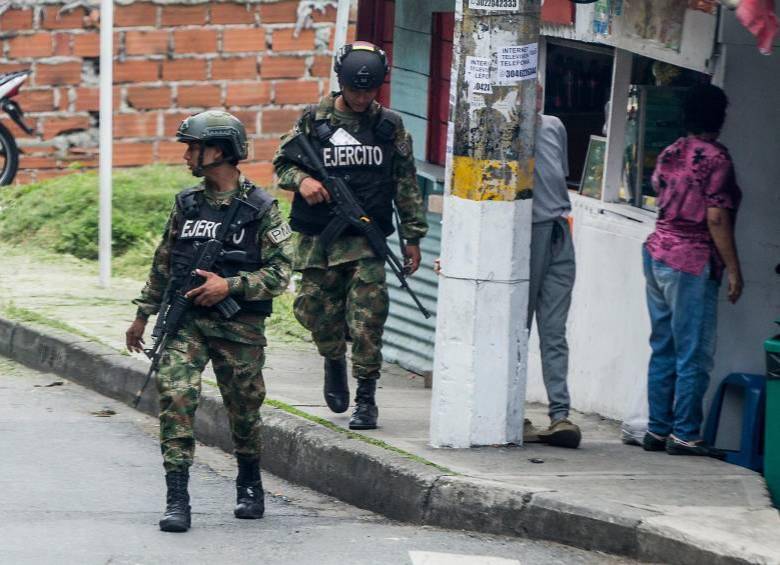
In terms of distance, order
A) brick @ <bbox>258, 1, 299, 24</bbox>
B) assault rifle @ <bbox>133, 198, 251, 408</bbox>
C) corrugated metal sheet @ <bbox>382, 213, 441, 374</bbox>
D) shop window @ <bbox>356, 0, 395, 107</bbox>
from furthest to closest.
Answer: brick @ <bbox>258, 1, 299, 24</bbox>, shop window @ <bbox>356, 0, 395, 107</bbox>, corrugated metal sheet @ <bbox>382, 213, 441, 374</bbox>, assault rifle @ <bbox>133, 198, 251, 408</bbox>

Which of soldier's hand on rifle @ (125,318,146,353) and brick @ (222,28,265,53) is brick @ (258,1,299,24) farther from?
soldier's hand on rifle @ (125,318,146,353)

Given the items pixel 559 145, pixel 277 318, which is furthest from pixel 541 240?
pixel 277 318

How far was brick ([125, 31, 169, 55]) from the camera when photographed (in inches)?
597

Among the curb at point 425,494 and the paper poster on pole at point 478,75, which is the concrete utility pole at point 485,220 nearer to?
the paper poster on pole at point 478,75

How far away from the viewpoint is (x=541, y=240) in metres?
8.03

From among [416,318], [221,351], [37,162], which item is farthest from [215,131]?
[37,162]

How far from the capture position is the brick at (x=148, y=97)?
1525 cm

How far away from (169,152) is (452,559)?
9583 millimetres

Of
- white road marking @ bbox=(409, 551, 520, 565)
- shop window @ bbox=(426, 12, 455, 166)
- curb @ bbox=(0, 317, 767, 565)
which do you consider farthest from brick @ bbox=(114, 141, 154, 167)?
white road marking @ bbox=(409, 551, 520, 565)

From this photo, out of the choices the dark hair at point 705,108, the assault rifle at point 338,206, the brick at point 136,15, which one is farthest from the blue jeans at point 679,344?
the brick at point 136,15

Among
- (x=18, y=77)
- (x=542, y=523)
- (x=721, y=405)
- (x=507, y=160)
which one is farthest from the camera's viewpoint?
(x=18, y=77)

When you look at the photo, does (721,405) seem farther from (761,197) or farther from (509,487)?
(509,487)

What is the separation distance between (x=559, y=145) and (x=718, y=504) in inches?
78.9

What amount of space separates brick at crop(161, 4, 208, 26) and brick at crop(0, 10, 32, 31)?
3.90 feet
